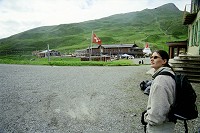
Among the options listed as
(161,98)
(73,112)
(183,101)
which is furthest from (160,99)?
(73,112)

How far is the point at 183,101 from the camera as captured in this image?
8.60 feet

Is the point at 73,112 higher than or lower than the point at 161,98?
lower

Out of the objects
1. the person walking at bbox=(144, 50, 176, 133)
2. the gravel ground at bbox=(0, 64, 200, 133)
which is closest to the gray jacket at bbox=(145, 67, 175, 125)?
the person walking at bbox=(144, 50, 176, 133)

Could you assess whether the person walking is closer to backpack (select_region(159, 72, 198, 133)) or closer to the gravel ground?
backpack (select_region(159, 72, 198, 133))

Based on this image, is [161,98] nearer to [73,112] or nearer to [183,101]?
[183,101]

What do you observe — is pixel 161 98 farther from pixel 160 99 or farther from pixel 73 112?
pixel 73 112

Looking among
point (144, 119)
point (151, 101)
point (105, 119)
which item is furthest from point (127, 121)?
Answer: point (151, 101)

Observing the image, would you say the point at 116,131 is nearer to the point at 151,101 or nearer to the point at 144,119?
the point at 144,119

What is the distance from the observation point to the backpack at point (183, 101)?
2.60m

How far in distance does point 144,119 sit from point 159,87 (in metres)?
0.66

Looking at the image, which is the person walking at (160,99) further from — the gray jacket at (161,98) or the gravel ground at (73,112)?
the gravel ground at (73,112)

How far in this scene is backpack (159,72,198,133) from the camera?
2.60 meters

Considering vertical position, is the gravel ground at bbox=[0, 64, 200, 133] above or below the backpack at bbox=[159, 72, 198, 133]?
below

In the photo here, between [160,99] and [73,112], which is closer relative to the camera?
[160,99]
